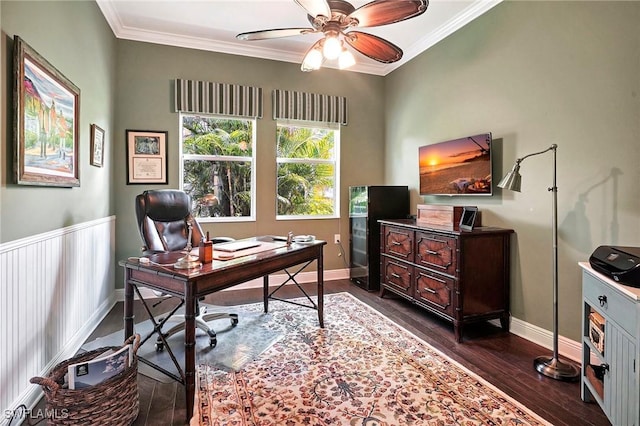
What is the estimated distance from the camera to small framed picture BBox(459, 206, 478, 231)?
2.80 metres

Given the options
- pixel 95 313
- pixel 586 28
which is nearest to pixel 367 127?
pixel 586 28

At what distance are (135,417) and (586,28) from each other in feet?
12.1

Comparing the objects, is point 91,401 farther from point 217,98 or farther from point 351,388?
point 217,98

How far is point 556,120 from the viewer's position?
2473mm

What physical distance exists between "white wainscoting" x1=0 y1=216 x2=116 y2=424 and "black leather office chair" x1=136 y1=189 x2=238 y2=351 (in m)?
0.46

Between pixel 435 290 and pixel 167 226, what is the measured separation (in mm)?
2427

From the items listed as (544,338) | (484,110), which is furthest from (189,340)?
(484,110)

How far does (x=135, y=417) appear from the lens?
1688mm

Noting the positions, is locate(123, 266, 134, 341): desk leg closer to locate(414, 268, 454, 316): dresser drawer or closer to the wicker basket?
the wicker basket

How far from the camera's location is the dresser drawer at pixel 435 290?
2752 millimetres

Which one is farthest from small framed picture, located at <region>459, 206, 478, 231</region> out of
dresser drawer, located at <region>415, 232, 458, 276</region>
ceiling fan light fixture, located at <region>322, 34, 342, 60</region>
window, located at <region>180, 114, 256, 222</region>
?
window, located at <region>180, 114, 256, 222</region>

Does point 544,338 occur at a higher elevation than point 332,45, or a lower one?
lower

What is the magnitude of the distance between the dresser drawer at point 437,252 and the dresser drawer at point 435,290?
0.25ft

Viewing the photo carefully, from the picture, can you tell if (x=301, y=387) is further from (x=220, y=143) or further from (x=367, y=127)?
(x=367, y=127)
